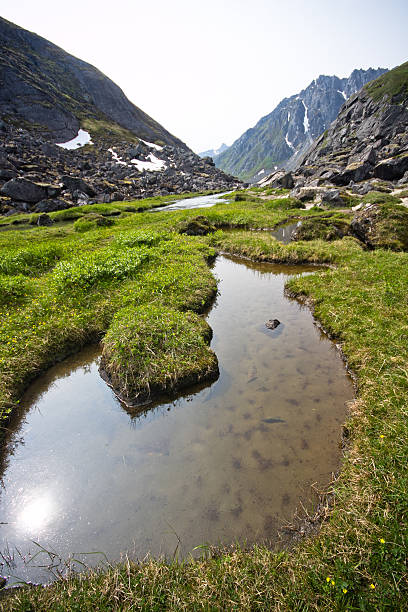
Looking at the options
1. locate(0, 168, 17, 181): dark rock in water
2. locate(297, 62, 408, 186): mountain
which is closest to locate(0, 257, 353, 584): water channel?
locate(297, 62, 408, 186): mountain

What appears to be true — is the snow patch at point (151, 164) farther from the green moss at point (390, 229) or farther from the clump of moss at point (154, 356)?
the clump of moss at point (154, 356)

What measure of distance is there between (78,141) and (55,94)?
38.0 m

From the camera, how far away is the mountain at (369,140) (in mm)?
54594

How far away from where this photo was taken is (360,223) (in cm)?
2003

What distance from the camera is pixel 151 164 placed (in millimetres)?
99688

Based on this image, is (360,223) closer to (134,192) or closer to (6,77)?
(134,192)

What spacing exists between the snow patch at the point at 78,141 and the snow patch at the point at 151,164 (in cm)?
1976

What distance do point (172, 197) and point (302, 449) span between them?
68.1 m

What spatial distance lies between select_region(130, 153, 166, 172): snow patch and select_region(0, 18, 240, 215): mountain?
38 centimetres

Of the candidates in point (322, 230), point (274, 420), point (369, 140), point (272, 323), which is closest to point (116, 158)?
point (369, 140)

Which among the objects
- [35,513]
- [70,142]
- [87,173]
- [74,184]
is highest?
[70,142]

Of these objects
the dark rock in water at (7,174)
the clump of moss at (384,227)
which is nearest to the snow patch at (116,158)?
the dark rock in water at (7,174)

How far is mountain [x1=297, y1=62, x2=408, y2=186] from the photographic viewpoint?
5459 cm

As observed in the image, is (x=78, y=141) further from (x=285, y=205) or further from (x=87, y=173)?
(x=285, y=205)
